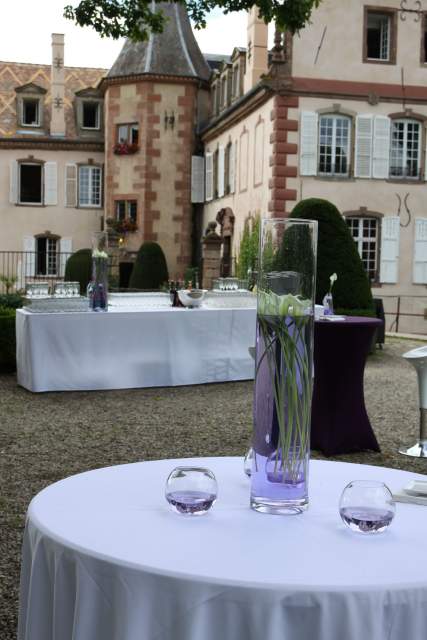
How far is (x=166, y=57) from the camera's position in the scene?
25953 millimetres

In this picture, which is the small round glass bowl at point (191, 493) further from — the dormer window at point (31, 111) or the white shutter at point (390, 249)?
the dormer window at point (31, 111)

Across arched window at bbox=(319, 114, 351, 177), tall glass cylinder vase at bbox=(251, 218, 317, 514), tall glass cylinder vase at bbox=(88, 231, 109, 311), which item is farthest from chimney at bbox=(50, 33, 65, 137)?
tall glass cylinder vase at bbox=(251, 218, 317, 514)

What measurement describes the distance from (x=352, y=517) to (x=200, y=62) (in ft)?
86.3

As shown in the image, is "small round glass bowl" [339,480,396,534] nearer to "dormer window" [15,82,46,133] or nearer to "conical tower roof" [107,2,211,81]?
"conical tower roof" [107,2,211,81]

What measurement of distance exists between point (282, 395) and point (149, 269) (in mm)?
22171

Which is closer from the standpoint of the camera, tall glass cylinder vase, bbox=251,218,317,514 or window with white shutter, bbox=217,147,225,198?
tall glass cylinder vase, bbox=251,218,317,514

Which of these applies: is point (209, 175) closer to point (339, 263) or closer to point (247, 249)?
point (247, 249)

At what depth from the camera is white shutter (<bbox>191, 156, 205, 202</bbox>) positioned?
26.2 meters

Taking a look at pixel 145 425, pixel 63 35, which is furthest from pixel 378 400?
pixel 63 35

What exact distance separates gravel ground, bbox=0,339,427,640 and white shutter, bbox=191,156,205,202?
16884mm

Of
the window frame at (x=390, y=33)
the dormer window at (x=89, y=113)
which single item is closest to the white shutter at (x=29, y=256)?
the dormer window at (x=89, y=113)

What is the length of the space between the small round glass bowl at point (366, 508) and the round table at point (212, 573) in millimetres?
27

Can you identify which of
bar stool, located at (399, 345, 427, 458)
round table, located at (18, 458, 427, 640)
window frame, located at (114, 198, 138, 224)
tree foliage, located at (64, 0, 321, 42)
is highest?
tree foliage, located at (64, 0, 321, 42)

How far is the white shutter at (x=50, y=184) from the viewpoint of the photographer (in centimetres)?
2905
